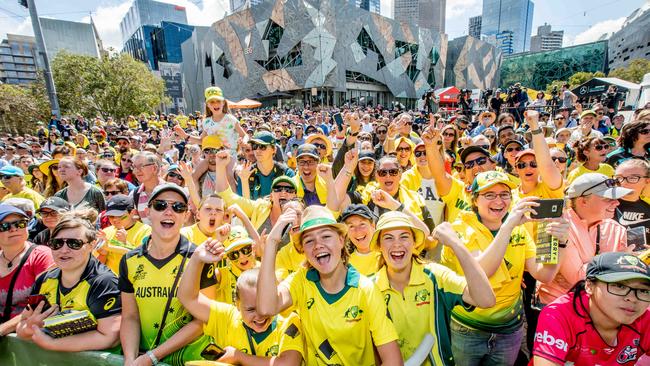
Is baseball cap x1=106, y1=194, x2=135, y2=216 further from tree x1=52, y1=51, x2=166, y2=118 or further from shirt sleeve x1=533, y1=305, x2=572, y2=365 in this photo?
tree x1=52, y1=51, x2=166, y2=118

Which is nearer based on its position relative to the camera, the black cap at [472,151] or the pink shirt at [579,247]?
the pink shirt at [579,247]

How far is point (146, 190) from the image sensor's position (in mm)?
4355

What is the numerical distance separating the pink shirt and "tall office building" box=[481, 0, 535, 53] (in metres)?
188

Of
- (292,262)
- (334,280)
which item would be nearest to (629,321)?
(334,280)

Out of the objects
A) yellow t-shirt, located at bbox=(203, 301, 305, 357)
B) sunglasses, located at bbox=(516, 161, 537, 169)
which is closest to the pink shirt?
sunglasses, located at bbox=(516, 161, 537, 169)

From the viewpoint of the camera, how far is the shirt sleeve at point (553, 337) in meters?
1.76

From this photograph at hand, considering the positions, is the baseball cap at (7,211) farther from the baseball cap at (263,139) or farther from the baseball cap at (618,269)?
the baseball cap at (618,269)

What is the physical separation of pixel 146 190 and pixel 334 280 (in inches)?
139

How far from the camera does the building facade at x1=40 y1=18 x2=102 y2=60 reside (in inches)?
2687

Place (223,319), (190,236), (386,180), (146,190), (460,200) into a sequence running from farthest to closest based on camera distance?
(146,190)
(460,200)
(386,180)
(190,236)
(223,319)

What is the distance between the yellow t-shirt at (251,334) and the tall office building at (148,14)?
373 ft

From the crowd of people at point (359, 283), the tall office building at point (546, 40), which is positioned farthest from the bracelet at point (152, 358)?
the tall office building at point (546, 40)

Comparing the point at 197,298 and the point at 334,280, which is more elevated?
the point at 334,280

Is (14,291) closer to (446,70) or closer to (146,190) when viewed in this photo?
(146,190)
